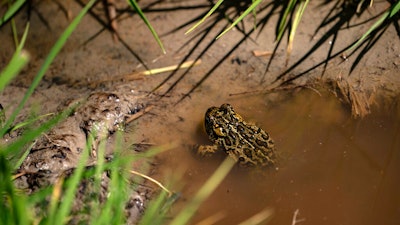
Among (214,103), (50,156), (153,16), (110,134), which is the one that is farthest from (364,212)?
(153,16)

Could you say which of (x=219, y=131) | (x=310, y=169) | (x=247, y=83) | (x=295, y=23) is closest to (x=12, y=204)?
(x=219, y=131)

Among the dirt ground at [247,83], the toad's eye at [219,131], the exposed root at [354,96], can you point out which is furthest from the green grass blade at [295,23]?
the toad's eye at [219,131]

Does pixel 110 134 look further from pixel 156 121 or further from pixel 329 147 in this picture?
pixel 329 147

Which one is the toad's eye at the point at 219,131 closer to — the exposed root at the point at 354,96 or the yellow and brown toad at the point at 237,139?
the yellow and brown toad at the point at 237,139

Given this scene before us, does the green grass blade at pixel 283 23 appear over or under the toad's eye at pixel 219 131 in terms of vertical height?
over

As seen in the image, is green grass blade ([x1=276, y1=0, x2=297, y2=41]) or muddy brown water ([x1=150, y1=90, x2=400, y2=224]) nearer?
muddy brown water ([x1=150, y1=90, x2=400, y2=224])

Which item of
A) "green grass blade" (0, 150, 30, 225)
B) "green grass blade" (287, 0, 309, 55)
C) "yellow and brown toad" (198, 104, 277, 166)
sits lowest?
"yellow and brown toad" (198, 104, 277, 166)

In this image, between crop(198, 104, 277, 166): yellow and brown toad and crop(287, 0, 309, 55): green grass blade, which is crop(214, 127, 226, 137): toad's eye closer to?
crop(198, 104, 277, 166): yellow and brown toad

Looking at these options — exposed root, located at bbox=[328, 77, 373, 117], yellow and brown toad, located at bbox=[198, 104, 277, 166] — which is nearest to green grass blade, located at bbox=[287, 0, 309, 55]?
exposed root, located at bbox=[328, 77, 373, 117]
